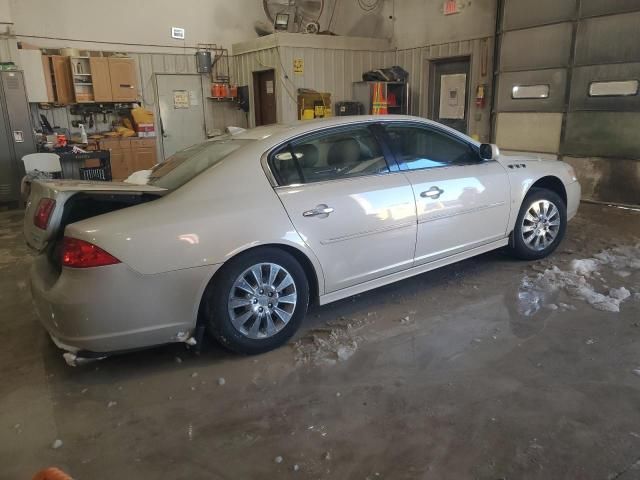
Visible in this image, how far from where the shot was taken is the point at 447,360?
9.12 ft

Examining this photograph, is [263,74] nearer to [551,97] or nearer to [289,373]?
[551,97]

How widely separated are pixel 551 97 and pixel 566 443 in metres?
6.54

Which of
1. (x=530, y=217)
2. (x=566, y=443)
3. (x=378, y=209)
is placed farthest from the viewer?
(x=530, y=217)

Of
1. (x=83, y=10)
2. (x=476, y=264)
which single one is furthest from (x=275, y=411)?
(x=83, y=10)

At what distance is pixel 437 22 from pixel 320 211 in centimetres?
731

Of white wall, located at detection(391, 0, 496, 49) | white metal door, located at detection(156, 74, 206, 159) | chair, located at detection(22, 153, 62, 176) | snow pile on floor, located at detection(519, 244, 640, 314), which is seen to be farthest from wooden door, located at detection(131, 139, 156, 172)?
snow pile on floor, located at detection(519, 244, 640, 314)

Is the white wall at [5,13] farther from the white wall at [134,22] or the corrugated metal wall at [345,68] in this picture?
the corrugated metal wall at [345,68]

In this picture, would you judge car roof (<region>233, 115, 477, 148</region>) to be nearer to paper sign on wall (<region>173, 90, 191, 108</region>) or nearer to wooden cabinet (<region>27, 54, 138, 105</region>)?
wooden cabinet (<region>27, 54, 138, 105</region>)

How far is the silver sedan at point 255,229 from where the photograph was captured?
246cm

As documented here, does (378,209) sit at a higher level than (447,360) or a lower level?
higher

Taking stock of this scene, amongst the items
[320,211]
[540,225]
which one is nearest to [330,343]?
[320,211]

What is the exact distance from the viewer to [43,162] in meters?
7.10

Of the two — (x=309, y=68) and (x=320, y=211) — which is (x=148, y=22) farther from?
(x=320, y=211)

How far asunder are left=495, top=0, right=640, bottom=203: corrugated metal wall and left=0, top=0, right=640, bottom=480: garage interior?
3 centimetres
